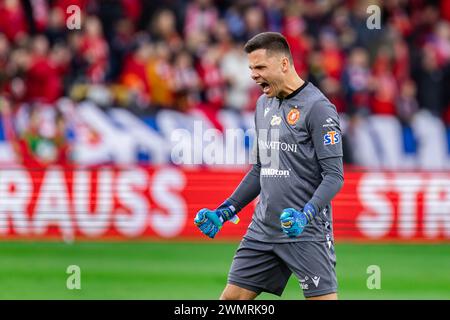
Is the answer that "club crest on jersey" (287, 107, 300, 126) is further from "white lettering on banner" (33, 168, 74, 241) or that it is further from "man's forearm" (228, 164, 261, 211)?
"white lettering on banner" (33, 168, 74, 241)

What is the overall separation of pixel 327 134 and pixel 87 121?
462 inches

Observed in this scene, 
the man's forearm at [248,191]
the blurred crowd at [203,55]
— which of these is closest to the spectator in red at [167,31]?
the blurred crowd at [203,55]

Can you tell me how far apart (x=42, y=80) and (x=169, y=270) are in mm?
6762

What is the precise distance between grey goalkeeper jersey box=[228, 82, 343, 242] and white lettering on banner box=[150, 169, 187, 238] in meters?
8.15

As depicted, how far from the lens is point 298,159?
823cm

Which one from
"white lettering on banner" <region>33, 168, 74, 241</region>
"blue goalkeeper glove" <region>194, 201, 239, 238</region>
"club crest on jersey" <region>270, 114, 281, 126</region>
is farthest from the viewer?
"white lettering on banner" <region>33, 168, 74, 241</region>

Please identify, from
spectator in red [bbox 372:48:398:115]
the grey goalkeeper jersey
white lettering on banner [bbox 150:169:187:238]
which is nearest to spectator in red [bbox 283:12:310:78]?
spectator in red [bbox 372:48:398:115]

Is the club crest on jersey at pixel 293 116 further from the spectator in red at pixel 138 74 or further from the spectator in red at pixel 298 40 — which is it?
the spectator in red at pixel 298 40

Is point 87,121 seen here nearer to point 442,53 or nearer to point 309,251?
point 442,53

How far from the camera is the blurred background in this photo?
1498cm

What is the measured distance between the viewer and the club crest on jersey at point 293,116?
8.19 meters

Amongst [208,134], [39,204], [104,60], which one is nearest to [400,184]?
[208,134]

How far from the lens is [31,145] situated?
60.7 ft

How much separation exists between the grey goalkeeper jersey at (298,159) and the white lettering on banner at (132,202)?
810 cm
